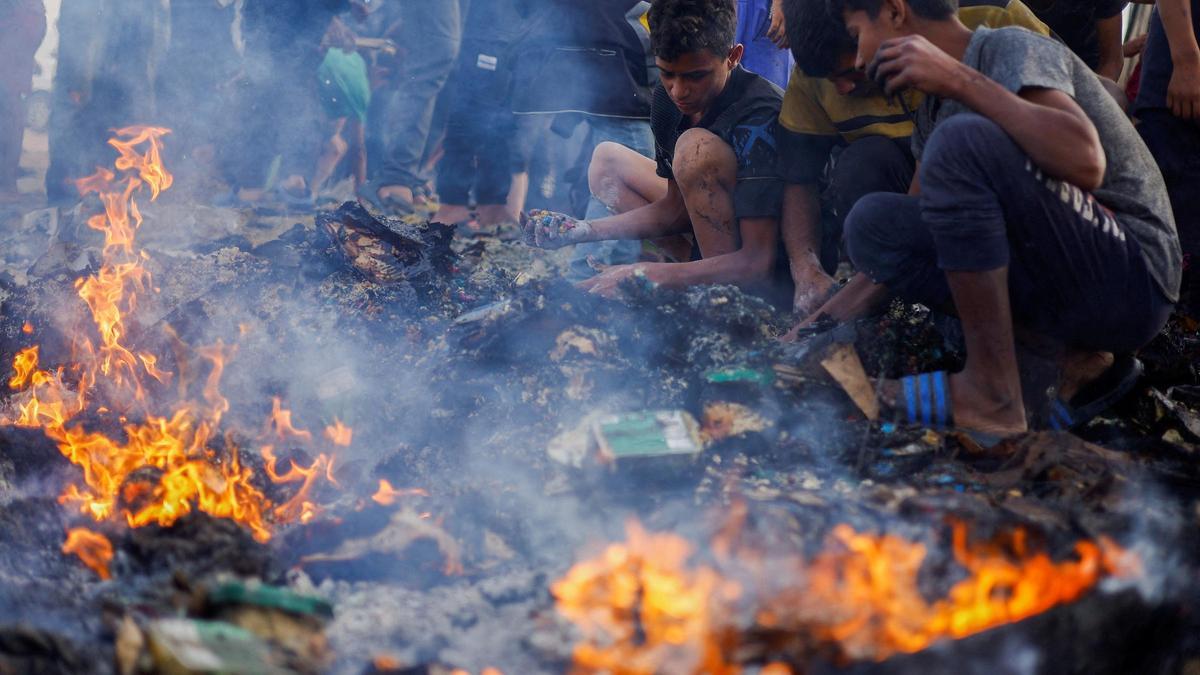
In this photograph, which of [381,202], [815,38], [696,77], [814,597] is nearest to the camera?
[814,597]

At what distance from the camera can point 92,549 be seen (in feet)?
8.31

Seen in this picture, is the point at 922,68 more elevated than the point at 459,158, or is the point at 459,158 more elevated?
the point at 922,68

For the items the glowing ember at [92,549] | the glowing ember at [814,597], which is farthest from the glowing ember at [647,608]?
the glowing ember at [92,549]

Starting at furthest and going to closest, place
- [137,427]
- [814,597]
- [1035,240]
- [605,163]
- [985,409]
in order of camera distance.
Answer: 1. [605,163]
2. [137,427]
3. [985,409]
4. [1035,240]
5. [814,597]

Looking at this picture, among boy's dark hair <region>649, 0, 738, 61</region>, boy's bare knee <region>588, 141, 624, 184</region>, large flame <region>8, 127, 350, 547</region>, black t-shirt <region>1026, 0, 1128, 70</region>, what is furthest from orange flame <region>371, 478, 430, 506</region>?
black t-shirt <region>1026, 0, 1128, 70</region>

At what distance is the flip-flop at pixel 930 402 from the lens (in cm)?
304

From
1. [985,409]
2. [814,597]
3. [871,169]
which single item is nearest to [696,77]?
[871,169]

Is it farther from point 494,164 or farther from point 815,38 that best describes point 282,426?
point 494,164

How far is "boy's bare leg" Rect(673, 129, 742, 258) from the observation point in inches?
161

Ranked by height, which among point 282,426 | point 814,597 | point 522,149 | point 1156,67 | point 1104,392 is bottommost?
point 282,426

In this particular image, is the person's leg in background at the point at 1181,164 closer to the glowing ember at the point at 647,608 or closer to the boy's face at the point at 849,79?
the boy's face at the point at 849,79

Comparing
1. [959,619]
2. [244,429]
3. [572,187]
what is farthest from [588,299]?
[572,187]

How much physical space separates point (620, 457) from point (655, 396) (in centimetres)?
71

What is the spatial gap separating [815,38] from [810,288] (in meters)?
1.07
